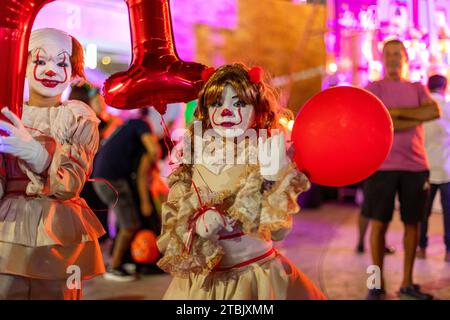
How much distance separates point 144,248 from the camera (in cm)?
355

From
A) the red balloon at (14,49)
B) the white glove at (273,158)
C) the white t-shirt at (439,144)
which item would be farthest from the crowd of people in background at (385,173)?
the white glove at (273,158)

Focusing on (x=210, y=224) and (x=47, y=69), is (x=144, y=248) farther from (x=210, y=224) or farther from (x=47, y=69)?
(x=210, y=224)

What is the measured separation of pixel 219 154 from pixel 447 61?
7.25 feet

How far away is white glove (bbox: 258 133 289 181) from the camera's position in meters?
1.55

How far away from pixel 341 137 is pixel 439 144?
2004 mm

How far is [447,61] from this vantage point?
3.32m

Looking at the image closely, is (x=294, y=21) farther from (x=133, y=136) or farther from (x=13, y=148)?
(x=13, y=148)

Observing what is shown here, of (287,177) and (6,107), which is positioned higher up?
(6,107)

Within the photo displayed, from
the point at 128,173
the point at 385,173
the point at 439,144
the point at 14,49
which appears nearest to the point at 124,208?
the point at 128,173

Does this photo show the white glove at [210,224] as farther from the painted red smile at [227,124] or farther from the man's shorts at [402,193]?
the man's shorts at [402,193]

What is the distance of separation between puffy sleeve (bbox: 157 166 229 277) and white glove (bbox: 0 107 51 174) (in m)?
0.44

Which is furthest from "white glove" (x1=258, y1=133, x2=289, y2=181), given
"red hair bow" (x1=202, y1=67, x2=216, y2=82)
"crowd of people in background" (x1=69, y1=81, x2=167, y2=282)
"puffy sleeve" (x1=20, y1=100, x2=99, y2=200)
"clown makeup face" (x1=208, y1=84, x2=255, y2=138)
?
"crowd of people in background" (x1=69, y1=81, x2=167, y2=282)

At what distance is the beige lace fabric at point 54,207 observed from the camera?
5.95ft
